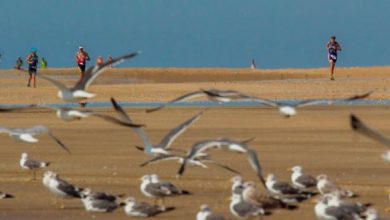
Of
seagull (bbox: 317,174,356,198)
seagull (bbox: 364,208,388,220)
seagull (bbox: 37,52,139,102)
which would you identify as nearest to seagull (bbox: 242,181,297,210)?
seagull (bbox: 317,174,356,198)

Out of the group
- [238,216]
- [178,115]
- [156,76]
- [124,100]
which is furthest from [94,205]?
[156,76]

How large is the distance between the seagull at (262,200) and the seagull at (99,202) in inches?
64.0

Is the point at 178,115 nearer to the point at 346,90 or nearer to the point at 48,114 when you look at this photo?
the point at 48,114

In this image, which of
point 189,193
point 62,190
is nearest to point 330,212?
point 189,193

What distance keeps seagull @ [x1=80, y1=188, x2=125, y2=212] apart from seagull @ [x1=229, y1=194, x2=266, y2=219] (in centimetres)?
167

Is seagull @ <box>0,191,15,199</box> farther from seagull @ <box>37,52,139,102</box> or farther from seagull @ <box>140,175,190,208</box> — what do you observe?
seagull @ <box>37,52,139,102</box>

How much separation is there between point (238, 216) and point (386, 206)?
7.57 ft

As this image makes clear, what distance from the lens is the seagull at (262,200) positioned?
526 inches

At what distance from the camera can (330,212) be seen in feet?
42.5

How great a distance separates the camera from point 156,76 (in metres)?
63.3

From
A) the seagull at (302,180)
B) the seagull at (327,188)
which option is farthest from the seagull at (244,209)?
the seagull at (302,180)

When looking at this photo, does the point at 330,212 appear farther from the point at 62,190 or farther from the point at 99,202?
the point at 62,190

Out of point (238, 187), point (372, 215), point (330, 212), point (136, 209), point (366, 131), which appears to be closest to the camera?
point (366, 131)

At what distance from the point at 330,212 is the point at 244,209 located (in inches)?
35.4
